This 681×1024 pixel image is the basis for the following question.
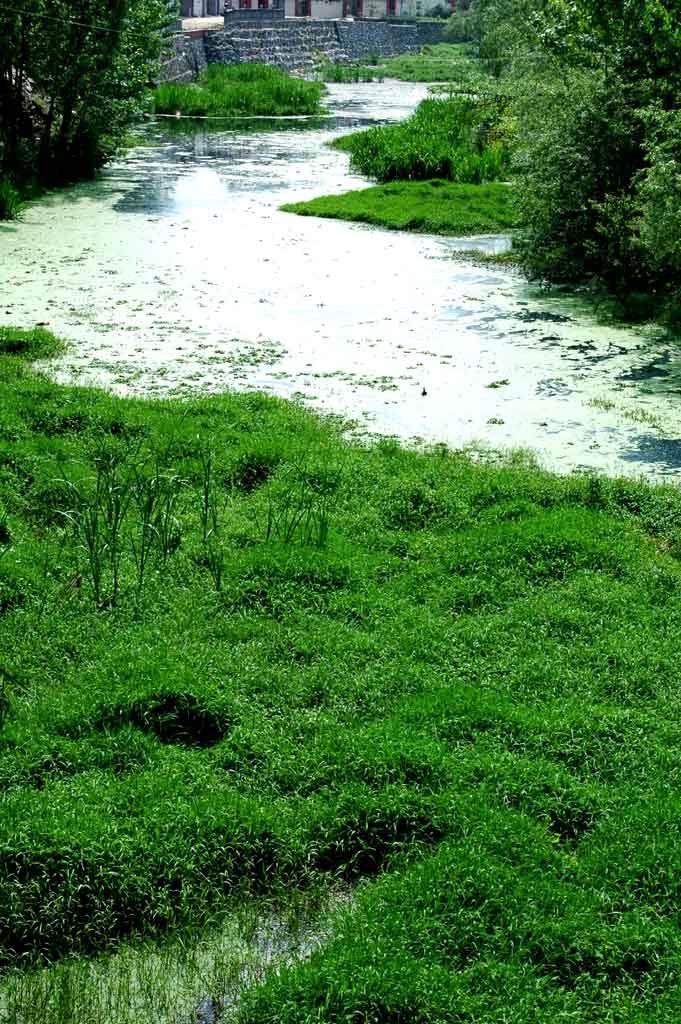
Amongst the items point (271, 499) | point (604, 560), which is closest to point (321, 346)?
point (271, 499)

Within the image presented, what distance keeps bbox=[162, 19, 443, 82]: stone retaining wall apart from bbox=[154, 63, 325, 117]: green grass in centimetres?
85

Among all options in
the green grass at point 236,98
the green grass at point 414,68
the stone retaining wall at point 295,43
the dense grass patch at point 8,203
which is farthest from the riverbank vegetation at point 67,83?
the green grass at point 414,68

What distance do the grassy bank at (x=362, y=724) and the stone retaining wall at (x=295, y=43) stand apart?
23.6 metres

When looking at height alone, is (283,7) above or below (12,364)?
above

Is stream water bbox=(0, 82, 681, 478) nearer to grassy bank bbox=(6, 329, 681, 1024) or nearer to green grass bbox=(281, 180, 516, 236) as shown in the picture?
green grass bbox=(281, 180, 516, 236)

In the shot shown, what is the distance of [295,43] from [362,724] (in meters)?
43.9

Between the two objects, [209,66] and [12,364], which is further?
[209,66]

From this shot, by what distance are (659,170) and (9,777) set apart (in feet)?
19.5

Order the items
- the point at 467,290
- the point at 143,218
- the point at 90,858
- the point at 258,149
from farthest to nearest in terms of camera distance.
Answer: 1. the point at 258,149
2. the point at 143,218
3. the point at 467,290
4. the point at 90,858

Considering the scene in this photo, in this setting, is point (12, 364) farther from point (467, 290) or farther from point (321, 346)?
point (467, 290)

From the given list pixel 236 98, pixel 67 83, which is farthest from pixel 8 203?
pixel 236 98

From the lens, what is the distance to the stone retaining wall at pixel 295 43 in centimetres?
3428

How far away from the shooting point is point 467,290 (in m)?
11.2

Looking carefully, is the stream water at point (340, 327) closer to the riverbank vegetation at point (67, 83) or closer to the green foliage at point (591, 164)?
the green foliage at point (591, 164)
